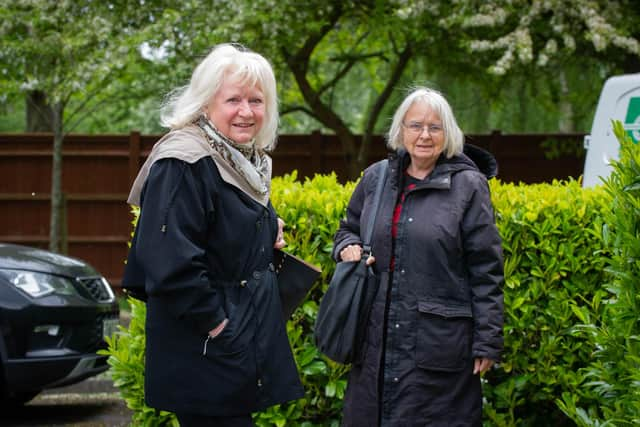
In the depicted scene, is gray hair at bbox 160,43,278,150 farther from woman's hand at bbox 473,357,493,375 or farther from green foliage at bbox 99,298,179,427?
green foliage at bbox 99,298,179,427

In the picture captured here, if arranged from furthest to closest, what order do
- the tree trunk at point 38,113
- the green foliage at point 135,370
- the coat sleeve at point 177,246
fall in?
the tree trunk at point 38,113 < the green foliage at point 135,370 < the coat sleeve at point 177,246

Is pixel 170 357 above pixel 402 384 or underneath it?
above

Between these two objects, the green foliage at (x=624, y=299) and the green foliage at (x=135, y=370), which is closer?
the green foliage at (x=624, y=299)

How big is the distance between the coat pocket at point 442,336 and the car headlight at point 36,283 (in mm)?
3335

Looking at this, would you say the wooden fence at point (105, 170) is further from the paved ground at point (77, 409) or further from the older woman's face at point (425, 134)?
the older woman's face at point (425, 134)

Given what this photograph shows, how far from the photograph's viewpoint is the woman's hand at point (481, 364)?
3.54 metres

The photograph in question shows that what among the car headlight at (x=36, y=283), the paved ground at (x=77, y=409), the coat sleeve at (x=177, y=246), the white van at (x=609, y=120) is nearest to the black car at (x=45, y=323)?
the car headlight at (x=36, y=283)

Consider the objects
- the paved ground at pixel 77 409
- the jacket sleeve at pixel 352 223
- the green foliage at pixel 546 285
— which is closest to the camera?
the jacket sleeve at pixel 352 223

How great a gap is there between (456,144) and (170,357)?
5.11 ft

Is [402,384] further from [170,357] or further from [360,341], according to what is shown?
[170,357]

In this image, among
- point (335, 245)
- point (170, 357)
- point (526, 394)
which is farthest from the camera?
point (526, 394)

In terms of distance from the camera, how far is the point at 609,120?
703cm

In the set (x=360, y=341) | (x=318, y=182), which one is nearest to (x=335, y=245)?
(x=360, y=341)

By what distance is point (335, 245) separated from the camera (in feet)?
13.1
